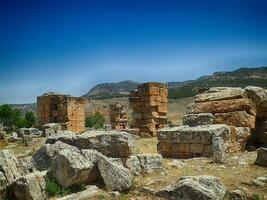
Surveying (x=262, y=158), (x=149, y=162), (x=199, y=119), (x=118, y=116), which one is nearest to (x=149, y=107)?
(x=118, y=116)

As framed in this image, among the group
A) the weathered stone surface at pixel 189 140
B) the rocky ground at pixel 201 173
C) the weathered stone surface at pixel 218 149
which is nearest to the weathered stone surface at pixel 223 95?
the weathered stone surface at pixel 189 140

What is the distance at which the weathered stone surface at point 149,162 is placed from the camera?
917cm

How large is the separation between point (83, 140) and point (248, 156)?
523cm

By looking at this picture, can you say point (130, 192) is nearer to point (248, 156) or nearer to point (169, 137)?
point (169, 137)

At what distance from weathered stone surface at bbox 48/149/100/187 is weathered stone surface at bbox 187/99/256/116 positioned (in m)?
6.95

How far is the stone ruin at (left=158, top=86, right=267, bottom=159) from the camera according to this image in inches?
436

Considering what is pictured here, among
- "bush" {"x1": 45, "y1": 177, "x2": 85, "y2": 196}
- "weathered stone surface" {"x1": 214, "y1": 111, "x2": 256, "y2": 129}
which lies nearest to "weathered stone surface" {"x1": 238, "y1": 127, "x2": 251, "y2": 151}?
"weathered stone surface" {"x1": 214, "y1": 111, "x2": 256, "y2": 129}

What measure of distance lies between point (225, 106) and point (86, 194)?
25.7 ft

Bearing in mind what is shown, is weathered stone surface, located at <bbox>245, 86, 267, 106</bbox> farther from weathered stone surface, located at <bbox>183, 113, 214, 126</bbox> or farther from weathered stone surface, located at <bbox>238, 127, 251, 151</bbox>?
weathered stone surface, located at <bbox>183, 113, 214, 126</bbox>

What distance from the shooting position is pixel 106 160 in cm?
775

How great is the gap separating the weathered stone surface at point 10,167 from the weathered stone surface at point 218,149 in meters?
5.35

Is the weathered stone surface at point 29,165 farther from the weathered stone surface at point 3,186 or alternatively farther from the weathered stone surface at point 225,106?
the weathered stone surface at point 225,106

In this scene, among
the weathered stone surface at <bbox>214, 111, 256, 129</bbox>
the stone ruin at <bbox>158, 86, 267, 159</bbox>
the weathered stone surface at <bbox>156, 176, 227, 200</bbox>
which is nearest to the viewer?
the weathered stone surface at <bbox>156, 176, 227, 200</bbox>

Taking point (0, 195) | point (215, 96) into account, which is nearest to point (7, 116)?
point (215, 96)
